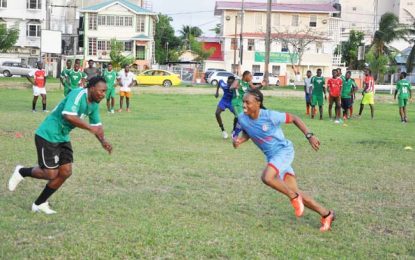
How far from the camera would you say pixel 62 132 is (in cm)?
682

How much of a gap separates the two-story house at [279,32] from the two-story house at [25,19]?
1986cm

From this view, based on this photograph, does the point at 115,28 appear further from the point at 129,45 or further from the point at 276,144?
the point at 276,144

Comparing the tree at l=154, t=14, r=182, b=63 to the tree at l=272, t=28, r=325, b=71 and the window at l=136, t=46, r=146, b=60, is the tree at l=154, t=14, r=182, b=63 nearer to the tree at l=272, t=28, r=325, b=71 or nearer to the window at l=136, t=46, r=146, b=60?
the window at l=136, t=46, r=146, b=60

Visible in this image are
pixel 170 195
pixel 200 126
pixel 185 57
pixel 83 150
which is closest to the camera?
pixel 170 195

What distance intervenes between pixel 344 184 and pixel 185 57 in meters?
73.8

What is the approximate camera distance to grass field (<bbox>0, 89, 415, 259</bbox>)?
568 centimetres

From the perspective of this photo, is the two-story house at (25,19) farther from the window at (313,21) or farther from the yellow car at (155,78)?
the window at (313,21)

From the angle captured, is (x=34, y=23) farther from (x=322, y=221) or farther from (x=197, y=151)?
(x=322, y=221)

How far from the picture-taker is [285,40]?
66.2m

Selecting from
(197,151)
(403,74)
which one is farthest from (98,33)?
(197,151)

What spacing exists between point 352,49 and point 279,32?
882 cm

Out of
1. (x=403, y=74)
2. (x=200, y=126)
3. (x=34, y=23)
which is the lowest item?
(x=200, y=126)

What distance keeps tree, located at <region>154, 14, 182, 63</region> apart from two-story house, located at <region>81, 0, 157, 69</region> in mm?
12749

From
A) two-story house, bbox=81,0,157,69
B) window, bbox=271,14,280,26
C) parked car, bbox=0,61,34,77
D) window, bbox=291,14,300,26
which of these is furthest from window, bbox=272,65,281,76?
parked car, bbox=0,61,34,77
